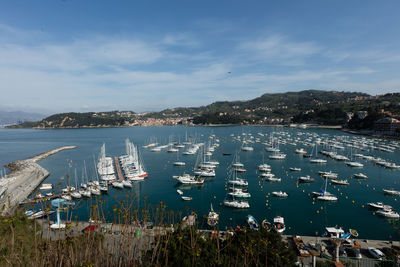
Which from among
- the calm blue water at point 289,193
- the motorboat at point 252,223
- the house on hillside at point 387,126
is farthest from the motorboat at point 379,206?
the house on hillside at point 387,126

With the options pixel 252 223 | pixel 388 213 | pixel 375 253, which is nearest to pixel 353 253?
pixel 375 253

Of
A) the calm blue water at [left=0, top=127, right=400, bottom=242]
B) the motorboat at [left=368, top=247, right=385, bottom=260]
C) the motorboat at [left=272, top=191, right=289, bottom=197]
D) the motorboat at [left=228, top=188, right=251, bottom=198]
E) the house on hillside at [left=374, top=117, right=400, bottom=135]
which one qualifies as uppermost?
the house on hillside at [left=374, top=117, right=400, bottom=135]

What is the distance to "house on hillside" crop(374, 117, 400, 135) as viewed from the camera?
59047 millimetres

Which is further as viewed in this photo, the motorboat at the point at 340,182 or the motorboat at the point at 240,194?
the motorboat at the point at 340,182

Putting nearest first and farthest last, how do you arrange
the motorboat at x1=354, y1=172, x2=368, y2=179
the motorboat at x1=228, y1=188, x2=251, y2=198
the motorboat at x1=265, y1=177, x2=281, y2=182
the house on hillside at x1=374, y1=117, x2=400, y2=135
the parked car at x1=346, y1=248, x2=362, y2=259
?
the parked car at x1=346, y1=248, x2=362, y2=259, the motorboat at x1=228, y1=188, x2=251, y2=198, the motorboat at x1=265, y1=177, x2=281, y2=182, the motorboat at x1=354, y1=172, x2=368, y2=179, the house on hillside at x1=374, y1=117, x2=400, y2=135

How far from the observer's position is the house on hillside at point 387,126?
2325 inches

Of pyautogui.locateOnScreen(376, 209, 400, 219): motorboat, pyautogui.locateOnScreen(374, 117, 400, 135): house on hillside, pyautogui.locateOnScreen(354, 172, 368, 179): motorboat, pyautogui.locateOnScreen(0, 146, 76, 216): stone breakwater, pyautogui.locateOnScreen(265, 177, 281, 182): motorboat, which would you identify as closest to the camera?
pyautogui.locateOnScreen(376, 209, 400, 219): motorboat

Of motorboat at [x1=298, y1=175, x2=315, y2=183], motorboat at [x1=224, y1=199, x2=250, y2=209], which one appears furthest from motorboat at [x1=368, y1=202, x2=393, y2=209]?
motorboat at [x1=224, y1=199, x2=250, y2=209]

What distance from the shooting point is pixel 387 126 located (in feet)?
198

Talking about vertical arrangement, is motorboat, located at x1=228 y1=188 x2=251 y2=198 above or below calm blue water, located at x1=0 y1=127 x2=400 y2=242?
above

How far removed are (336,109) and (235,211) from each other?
9508 centimetres

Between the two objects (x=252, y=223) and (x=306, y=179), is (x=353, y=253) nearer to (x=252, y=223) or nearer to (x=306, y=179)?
(x=252, y=223)

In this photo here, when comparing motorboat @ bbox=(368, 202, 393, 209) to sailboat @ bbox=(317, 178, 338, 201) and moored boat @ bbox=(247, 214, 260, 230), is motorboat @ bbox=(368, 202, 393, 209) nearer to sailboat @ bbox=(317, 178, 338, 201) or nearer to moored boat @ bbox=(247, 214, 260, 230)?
sailboat @ bbox=(317, 178, 338, 201)

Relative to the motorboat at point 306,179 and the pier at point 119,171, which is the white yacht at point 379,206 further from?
the pier at point 119,171
